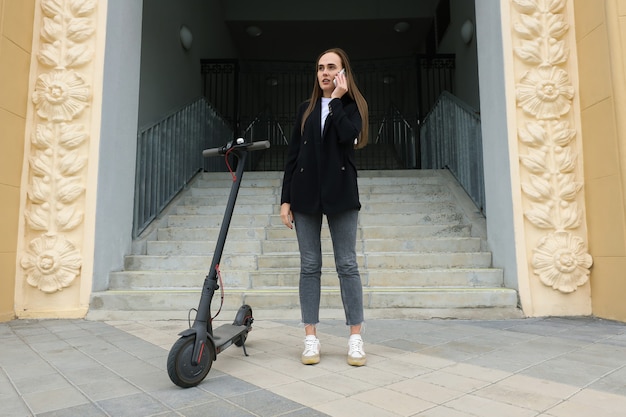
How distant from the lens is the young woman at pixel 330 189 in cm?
216

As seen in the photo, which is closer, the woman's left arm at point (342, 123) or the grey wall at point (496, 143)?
the woman's left arm at point (342, 123)

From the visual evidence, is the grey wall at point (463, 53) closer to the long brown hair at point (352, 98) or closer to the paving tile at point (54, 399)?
the long brown hair at point (352, 98)

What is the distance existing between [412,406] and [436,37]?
9.74 meters

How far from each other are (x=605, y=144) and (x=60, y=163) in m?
4.19

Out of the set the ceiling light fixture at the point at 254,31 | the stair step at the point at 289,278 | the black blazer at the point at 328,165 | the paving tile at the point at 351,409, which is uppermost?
the ceiling light fixture at the point at 254,31

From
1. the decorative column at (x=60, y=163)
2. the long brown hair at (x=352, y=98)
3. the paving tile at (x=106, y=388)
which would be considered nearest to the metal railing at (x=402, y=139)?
the decorative column at (x=60, y=163)

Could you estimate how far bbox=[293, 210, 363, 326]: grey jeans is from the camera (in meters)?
2.21

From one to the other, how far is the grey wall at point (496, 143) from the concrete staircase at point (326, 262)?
19cm

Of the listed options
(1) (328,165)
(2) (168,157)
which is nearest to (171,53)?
(2) (168,157)

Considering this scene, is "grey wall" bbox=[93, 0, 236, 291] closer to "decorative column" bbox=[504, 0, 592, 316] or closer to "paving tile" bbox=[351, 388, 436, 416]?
"paving tile" bbox=[351, 388, 436, 416]

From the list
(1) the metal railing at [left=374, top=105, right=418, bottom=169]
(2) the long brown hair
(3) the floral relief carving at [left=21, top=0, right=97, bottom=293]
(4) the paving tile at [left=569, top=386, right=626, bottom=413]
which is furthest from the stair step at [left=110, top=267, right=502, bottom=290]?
(1) the metal railing at [left=374, top=105, right=418, bottom=169]

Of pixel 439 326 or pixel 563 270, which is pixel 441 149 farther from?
pixel 439 326

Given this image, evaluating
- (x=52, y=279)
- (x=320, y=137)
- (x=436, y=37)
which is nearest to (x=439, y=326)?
(x=320, y=137)

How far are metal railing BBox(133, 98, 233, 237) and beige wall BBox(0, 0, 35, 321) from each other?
1079 mm
